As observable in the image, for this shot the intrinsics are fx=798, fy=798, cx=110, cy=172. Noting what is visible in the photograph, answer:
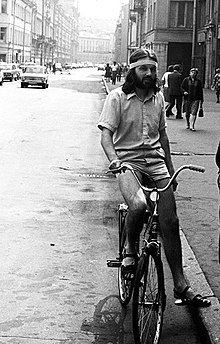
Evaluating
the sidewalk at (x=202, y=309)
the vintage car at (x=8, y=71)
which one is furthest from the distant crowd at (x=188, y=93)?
the vintage car at (x=8, y=71)

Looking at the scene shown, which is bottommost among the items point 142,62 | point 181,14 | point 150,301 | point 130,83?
point 150,301

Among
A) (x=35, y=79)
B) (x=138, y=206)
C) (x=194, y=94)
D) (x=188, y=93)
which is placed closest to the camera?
(x=138, y=206)

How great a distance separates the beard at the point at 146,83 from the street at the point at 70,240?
160cm

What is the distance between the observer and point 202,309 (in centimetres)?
557

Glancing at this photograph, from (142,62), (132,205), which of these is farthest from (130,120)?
(132,205)

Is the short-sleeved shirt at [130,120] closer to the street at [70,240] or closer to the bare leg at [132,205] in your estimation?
the bare leg at [132,205]

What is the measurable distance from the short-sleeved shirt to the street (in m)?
1.20

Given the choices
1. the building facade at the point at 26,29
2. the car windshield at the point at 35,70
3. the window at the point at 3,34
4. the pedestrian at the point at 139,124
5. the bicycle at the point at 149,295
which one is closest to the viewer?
the bicycle at the point at 149,295

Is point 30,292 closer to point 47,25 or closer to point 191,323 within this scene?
point 191,323

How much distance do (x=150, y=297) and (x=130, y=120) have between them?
141 centimetres

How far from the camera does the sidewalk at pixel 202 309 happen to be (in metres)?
5.22

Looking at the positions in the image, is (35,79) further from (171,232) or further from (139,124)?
(171,232)

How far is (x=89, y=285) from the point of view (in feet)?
20.9

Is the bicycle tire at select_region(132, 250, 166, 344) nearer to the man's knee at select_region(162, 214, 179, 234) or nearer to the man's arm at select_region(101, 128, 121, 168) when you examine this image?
the man's knee at select_region(162, 214, 179, 234)
